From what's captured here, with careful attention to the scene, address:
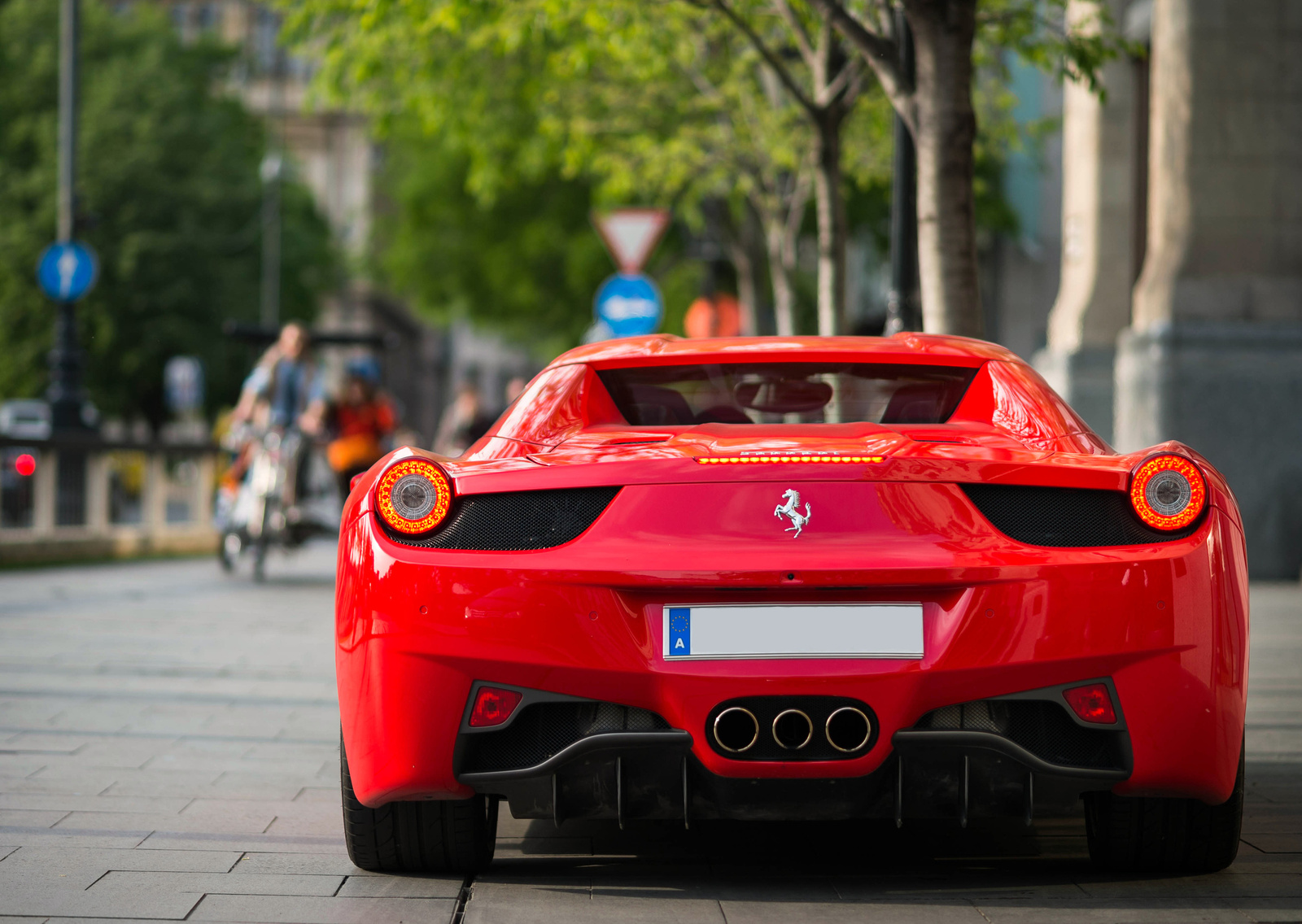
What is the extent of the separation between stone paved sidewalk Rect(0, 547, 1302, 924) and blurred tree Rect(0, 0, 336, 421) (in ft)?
116

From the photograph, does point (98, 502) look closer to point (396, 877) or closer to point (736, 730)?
point (396, 877)

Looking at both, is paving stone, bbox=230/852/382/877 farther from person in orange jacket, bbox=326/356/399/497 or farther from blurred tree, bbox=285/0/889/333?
person in orange jacket, bbox=326/356/399/497

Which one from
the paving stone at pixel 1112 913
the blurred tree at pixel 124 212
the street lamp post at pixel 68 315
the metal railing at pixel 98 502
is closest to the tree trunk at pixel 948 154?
the paving stone at pixel 1112 913

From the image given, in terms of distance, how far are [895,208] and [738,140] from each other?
9.22 meters

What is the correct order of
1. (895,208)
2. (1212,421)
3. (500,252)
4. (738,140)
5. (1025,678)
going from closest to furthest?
1. (1025,678)
2. (895,208)
3. (1212,421)
4. (738,140)
5. (500,252)

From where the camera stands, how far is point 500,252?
28891 millimetres

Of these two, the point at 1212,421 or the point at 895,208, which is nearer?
the point at 895,208

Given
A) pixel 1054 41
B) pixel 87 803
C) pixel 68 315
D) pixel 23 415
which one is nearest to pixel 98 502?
pixel 68 315

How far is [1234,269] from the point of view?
12.8 m

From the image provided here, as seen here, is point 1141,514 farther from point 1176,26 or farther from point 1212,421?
point 1176,26

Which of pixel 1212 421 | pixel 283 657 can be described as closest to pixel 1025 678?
pixel 283 657

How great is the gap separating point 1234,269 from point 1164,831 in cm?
972

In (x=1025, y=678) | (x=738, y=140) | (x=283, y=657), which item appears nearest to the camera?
(x=1025, y=678)

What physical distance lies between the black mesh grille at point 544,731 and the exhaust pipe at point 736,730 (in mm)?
117
